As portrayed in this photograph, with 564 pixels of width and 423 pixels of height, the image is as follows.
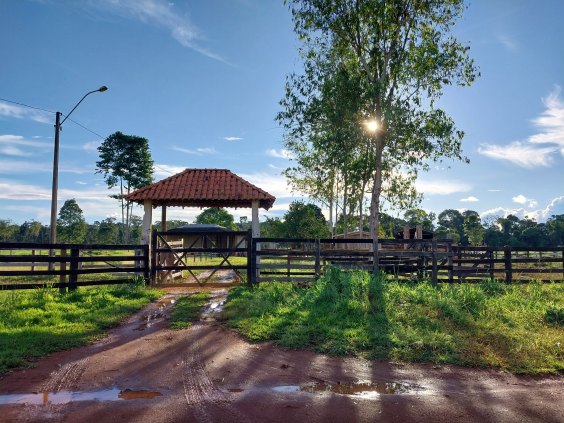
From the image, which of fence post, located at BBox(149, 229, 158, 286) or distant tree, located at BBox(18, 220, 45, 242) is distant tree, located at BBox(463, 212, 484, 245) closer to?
fence post, located at BBox(149, 229, 158, 286)

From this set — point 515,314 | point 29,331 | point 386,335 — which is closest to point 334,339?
point 386,335

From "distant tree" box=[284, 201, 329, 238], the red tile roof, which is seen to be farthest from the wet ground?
"distant tree" box=[284, 201, 329, 238]

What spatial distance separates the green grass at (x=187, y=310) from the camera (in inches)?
323

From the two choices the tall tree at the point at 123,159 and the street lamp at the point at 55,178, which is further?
the tall tree at the point at 123,159

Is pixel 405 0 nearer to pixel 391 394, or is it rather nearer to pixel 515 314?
pixel 515 314

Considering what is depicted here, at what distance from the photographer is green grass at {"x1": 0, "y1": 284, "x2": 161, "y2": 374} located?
20.4 ft

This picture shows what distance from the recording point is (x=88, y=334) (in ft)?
24.1

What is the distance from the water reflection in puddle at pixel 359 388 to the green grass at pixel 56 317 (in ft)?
13.0

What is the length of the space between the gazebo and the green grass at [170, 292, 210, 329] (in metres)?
4.09

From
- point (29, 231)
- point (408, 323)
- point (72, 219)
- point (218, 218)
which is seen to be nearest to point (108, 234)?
point (72, 219)

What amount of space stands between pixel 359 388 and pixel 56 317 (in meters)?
6.63

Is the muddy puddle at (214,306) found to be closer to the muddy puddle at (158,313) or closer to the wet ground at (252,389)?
the muddy puddle at (158,313)

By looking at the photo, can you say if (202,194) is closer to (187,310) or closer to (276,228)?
(187,310)

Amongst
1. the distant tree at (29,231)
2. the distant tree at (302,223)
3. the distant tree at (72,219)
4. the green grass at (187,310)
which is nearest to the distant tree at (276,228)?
the distant tree at (302,223)
